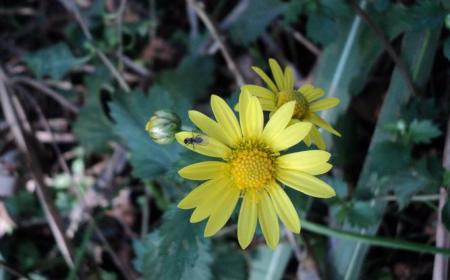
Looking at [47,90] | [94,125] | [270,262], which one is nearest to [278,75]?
[270,262]

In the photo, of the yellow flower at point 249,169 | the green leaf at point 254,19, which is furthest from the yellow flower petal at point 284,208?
the green leaf at point 254,19

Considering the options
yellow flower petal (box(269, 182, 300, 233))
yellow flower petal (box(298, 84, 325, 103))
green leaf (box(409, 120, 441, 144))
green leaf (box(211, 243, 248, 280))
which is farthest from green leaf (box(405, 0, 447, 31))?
green leaf (box(211, 243, 248, 280))

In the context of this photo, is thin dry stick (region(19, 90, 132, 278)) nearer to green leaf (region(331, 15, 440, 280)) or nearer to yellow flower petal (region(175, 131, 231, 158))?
green leaf (region(331, 15, 440, 280))

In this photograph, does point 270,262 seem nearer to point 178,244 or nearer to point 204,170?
point 178,244

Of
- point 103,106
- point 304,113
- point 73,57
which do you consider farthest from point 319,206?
point 73,57

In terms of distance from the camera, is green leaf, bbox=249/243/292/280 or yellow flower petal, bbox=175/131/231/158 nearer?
yellow flower petal, bbox=175/131/231/158

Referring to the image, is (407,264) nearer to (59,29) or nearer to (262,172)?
(262,172)
